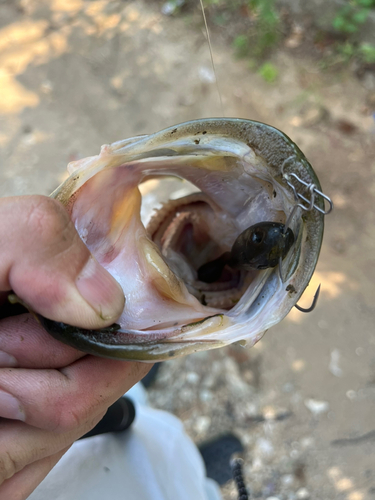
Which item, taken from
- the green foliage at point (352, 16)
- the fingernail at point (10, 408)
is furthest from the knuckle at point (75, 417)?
the green foliage at point (352, 16)

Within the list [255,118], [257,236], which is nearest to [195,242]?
[257,236]

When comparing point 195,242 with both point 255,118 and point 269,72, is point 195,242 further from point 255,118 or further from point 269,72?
point 269,72

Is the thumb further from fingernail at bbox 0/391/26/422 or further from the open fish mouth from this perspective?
fingernail at bbox 0/391/26/422

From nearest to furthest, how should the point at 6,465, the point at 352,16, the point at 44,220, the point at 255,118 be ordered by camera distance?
the point at 44,220 < the point at 6,465 < the point at 255,118 < the point at 352,16

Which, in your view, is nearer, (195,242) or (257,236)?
(257,236)

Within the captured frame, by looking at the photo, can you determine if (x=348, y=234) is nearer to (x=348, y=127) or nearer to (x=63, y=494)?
(x=348, y=127)

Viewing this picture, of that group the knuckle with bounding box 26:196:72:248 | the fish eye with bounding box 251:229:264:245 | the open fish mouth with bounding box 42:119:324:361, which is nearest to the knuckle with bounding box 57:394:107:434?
the open fish mouth with bounding box 42:119:324:361

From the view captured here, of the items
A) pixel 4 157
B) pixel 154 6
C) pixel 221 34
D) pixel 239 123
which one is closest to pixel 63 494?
pixel 239 123
